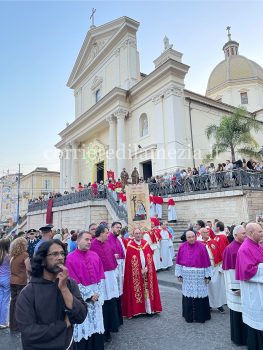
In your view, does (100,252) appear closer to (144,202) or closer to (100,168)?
(144,202)

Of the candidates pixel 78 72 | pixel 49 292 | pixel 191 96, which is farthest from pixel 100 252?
pixel 78 72

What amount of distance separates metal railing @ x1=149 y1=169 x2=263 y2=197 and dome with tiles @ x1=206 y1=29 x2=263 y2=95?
983 inches

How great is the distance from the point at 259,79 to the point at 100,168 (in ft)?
76.1

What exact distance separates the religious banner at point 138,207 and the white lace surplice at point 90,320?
5.46 m

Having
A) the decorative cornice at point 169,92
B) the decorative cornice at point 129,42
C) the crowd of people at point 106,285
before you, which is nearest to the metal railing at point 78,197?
the decorative cornice at point 169,92

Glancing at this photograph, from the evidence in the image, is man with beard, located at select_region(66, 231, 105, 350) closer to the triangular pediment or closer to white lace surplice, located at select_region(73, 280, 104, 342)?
white lace surplice, located at select_region(73, 280, 104, 342)

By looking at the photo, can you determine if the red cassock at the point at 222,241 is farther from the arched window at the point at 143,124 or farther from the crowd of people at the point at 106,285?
the arched window at the point at 143,124

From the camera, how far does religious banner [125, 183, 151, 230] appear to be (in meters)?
9.69

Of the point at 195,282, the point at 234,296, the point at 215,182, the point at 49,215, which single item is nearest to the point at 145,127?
the point at 49,215

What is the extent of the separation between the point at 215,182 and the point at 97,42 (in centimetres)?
2358

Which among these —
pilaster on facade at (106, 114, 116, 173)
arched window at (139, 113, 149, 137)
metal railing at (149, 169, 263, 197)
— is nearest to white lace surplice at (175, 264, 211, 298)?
metal railing at (149, 169, 263, 197)

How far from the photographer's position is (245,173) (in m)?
12.9

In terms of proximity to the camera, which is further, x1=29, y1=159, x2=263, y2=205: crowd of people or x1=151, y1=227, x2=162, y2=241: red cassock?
x1=29, y1=159, x2=263, y2=205: crowd of people

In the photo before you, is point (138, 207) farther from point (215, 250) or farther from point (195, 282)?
point (195, 282)
